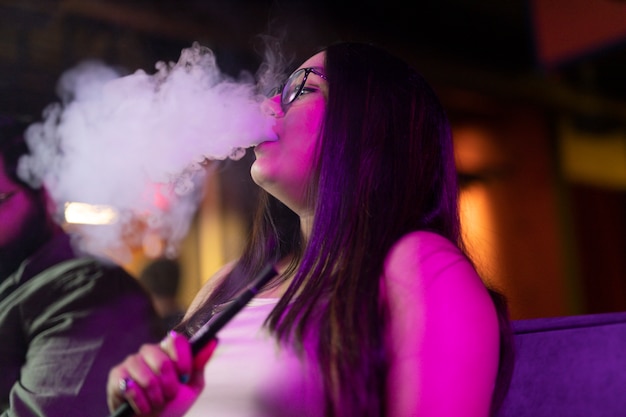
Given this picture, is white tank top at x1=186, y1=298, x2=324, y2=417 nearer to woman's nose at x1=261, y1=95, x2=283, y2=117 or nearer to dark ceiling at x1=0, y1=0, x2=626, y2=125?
woman's nose at x1=261, y1=95, x2=283, y2=117

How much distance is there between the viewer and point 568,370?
0.94 metres

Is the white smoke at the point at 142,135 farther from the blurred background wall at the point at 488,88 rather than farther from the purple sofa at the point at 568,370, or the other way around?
the purple sofa at the point at 568,370

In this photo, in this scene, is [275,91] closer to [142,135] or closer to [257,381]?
[142,135]

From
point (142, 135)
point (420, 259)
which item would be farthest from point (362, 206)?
point (142, 135)

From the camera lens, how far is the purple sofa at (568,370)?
36.7 inches

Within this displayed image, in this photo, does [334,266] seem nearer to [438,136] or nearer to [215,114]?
[438,136]

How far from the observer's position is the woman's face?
0.96 m

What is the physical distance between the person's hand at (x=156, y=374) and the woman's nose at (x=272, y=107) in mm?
394

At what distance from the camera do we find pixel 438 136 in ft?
3.19

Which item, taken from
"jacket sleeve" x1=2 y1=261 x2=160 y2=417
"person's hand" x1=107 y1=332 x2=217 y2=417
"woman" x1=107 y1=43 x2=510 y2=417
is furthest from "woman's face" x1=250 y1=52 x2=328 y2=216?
"jacket sleeve" x1=2 y1=261 x2=160 y2=417

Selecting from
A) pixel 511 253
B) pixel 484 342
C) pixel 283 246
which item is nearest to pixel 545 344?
pixel 484 342

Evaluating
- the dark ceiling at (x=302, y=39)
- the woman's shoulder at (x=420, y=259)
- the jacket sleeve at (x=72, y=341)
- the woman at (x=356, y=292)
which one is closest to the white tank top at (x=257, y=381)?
the woman at (x=356, y=292)

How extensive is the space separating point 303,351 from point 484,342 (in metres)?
0.21

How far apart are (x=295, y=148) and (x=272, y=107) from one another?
3.7 inches
